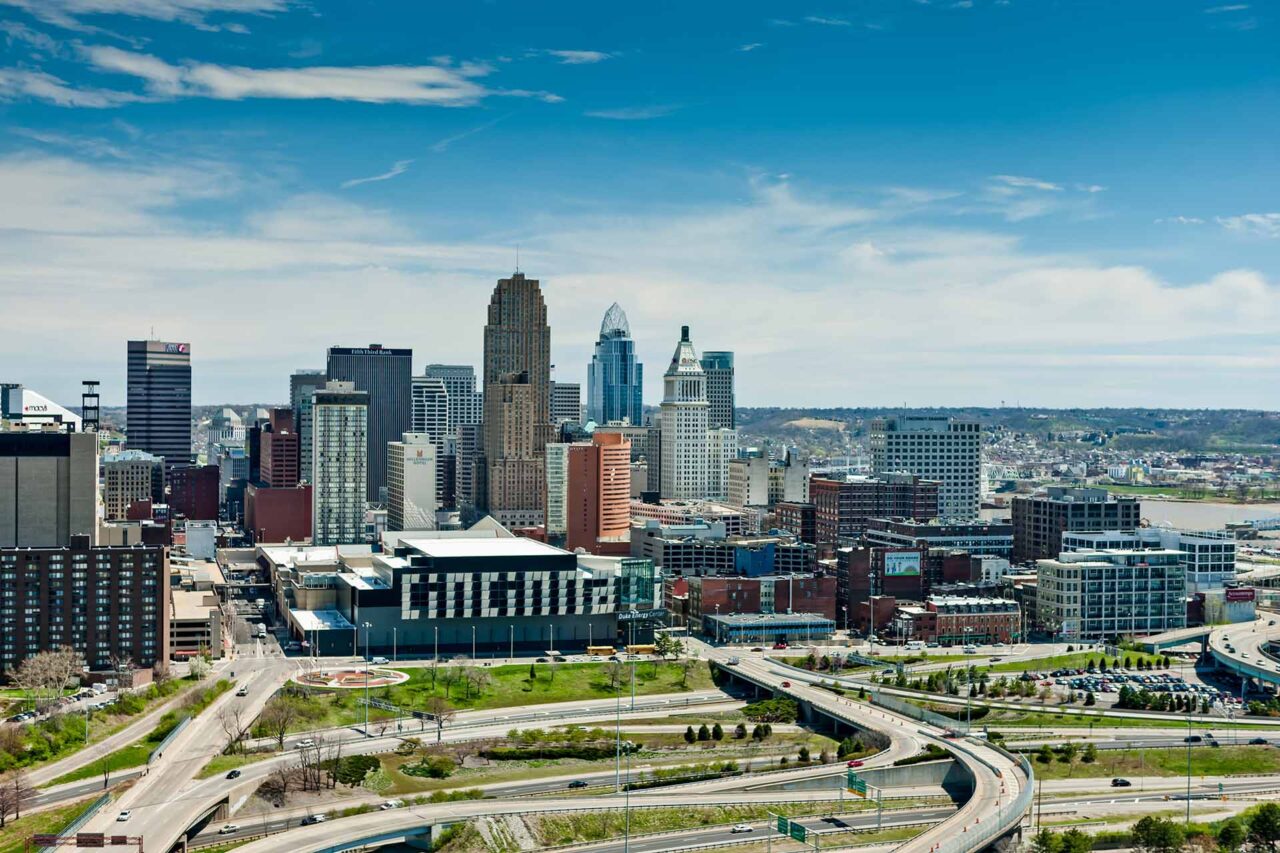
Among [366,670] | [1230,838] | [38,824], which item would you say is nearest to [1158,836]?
[1230,838]

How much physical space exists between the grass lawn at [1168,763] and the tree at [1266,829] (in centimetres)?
1385

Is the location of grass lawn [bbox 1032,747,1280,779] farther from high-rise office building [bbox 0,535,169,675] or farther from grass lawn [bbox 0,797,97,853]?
high-rise office building [bbox 0,535,169,675]

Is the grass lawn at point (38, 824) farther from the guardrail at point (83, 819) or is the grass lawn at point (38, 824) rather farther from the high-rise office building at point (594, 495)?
the high-rise office building at point (594, 495)

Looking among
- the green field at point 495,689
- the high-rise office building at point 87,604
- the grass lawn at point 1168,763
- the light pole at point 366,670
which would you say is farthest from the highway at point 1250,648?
the high-rise office building at point 87,604

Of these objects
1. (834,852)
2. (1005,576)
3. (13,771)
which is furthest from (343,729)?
(1005,576)

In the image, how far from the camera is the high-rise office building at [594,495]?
181000 mm

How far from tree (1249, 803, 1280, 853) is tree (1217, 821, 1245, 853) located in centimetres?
62

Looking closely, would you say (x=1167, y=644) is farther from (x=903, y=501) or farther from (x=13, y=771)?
(x=13, y=771)

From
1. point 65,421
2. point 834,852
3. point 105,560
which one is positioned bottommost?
point 834,852

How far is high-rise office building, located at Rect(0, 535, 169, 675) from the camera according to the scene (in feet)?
352

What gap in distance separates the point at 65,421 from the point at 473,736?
69.0m

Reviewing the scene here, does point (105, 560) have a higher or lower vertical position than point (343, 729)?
higher

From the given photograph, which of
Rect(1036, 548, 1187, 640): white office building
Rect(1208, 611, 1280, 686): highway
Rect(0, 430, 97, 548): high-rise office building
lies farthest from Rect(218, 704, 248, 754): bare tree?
Rect(1036, 548, 1187, 640): white office building

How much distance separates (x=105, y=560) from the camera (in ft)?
358
